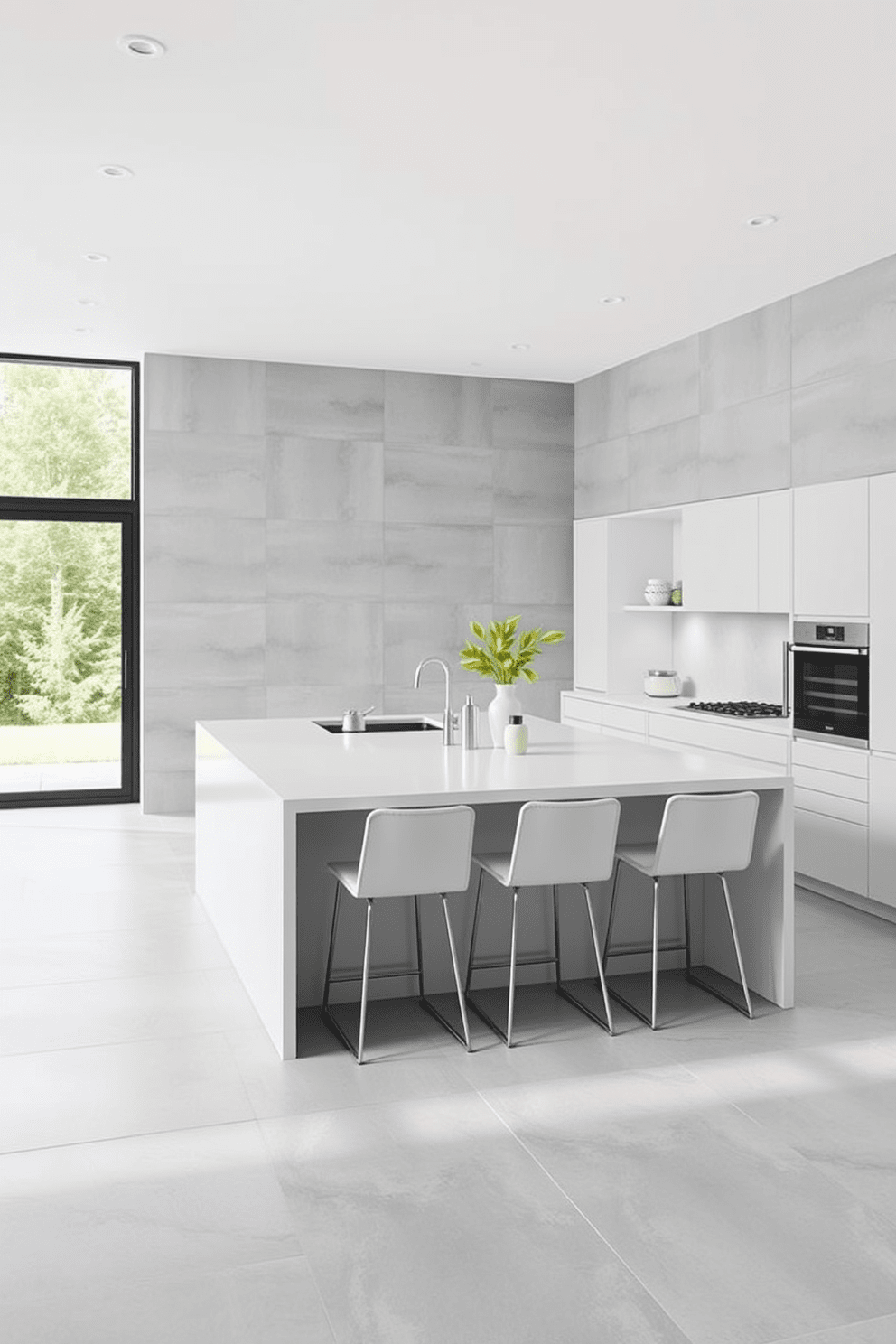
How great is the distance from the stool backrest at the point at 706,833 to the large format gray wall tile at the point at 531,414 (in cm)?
504

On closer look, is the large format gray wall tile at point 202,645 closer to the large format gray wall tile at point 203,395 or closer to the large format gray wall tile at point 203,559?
the large format gray wall tile at point 203,559

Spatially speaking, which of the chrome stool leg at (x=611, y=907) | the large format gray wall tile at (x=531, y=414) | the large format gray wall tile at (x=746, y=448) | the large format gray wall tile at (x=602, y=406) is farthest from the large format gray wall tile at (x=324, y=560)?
the chrome stool leg at (x=611, y=907)

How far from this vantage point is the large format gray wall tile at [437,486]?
8.23m

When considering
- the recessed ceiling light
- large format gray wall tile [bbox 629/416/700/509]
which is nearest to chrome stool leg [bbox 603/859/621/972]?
the recessed ceiling light

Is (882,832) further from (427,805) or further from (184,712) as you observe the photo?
(184,712)

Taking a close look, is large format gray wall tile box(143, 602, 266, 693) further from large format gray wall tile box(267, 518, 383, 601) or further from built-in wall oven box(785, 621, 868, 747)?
built-in wall oven box(785, 621, 868, 747)

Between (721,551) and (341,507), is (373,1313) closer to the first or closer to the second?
(721,551)

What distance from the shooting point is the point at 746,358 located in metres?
6.45

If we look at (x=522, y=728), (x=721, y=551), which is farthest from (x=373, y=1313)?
(x=721, y=551)

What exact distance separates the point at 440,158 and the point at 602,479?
4.15 meters

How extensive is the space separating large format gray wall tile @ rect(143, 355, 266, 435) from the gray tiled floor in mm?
4246

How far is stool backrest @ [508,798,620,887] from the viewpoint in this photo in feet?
12.3

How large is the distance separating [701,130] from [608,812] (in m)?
2.34

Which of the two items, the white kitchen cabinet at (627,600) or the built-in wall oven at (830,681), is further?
the white kitchen cabinet at (627,600)
